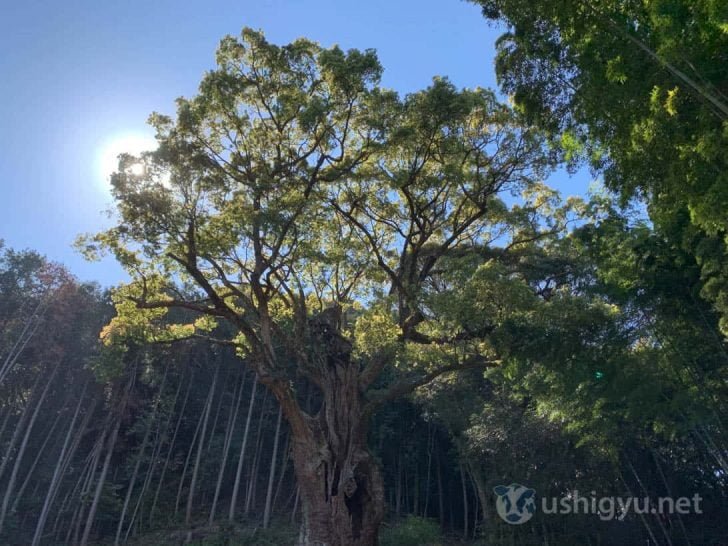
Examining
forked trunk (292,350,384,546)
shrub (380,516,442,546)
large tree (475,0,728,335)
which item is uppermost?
large tree (475,0,728,335)

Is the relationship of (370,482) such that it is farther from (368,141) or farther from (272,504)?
(272,504)

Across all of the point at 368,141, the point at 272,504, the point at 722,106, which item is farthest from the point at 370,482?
the point at 272,504

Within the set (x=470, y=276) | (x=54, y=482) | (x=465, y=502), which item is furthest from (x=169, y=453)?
(x=470, y=276)

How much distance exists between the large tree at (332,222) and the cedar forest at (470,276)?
0.14 ft

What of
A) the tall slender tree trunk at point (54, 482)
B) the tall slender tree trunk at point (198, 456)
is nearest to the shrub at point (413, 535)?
the tall slender tree trunk at point (198, 456)

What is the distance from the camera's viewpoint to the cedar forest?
408 cm

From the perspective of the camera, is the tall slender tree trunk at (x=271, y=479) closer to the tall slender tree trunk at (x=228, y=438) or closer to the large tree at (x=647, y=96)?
the tall slender tree trunk at (x=228, y=438)

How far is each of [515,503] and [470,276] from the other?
7296mm

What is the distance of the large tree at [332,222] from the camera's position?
7648 mm

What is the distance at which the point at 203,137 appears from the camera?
8.50 m

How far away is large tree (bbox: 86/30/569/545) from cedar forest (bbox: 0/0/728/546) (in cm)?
4

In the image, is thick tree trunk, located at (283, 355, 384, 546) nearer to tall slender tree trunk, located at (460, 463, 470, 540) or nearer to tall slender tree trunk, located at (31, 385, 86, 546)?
tall slender tree trunk, located at (460, 463, 470, 540)

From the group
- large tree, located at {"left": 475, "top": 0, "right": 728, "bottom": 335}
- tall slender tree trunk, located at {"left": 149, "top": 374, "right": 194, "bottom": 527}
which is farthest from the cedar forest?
tall slender tree trunk, located at {"left": 149, "top": 374, "right": 194, "bottom": 527}

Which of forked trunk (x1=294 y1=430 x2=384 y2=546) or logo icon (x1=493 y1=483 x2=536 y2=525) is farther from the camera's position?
logo icon (x1=493 y1=483 x2=536 y2=525)
